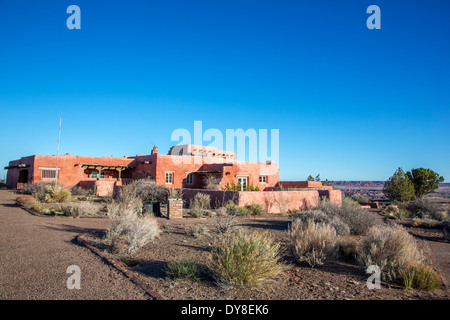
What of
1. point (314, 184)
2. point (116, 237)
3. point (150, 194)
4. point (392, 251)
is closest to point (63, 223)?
point (116, 237)

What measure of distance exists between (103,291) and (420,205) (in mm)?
15925

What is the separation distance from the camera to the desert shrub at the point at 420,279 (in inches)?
166

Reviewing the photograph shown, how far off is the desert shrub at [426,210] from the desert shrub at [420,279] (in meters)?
10.3

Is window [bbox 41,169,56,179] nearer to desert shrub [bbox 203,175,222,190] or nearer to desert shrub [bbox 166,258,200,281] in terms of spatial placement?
desert shrub [bbox 203,175,222,190]

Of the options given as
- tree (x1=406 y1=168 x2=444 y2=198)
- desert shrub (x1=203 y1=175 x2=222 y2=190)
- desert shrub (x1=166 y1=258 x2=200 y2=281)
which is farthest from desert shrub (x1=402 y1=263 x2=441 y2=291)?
tree (x1=406 y1=168 x2=444 y2=198)

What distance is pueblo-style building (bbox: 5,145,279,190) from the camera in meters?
24.0

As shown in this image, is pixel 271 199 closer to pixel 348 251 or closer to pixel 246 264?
pixel 348 251

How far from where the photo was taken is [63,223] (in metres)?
8.99

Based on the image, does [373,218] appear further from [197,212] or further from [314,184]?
[314,184]

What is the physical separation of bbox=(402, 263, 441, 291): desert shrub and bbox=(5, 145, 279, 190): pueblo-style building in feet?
61.6

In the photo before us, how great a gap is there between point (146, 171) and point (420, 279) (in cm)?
2409

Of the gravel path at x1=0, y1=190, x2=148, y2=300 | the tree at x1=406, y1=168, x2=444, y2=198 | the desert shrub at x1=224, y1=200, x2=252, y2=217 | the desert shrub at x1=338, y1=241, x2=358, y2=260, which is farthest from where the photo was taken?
the tree at x1=406, y1=168, x2=444, y2=198

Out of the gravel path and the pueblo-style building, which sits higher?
the pueblo-style building

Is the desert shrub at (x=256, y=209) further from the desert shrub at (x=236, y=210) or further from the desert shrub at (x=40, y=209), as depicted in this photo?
the desert shrub at (x=40, y=209)
